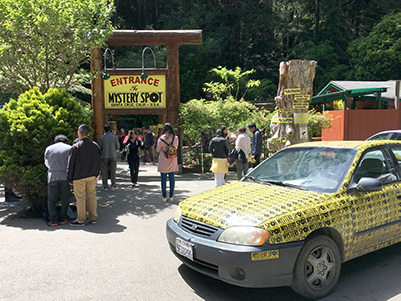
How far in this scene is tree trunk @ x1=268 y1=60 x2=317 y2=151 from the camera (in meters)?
8.37

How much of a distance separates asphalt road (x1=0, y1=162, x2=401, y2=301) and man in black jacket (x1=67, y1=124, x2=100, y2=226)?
13.6 inches

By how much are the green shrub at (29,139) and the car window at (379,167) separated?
216 inches

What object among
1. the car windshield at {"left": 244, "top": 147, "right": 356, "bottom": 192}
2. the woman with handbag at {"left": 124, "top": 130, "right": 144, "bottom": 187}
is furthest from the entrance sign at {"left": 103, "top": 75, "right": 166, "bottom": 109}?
the car windshield at {"left": 244, "top": 147, "right": 356, "bottom": 192}

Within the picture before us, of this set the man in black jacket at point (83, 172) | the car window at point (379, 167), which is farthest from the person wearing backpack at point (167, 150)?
the car window at point (379, 167)

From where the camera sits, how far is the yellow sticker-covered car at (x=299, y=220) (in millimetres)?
3459

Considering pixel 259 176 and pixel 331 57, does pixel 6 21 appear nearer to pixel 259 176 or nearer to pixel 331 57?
pixel 259 176

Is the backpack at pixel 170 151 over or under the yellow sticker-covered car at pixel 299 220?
over

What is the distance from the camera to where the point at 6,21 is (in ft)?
26.6

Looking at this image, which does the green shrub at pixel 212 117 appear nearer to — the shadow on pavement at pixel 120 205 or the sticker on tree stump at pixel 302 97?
the shadow on pavement at pixel 120 205

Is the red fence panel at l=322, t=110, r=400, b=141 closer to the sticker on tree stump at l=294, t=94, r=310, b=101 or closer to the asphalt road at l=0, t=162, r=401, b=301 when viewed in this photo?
the sticker on tree stump at l=294, t=94, r=310, b=101

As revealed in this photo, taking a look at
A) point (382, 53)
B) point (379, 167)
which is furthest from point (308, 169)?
point (382, 53)

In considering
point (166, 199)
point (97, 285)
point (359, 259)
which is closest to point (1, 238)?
point (97, 285)

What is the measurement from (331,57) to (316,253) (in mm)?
32685

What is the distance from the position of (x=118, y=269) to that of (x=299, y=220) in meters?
2.37
